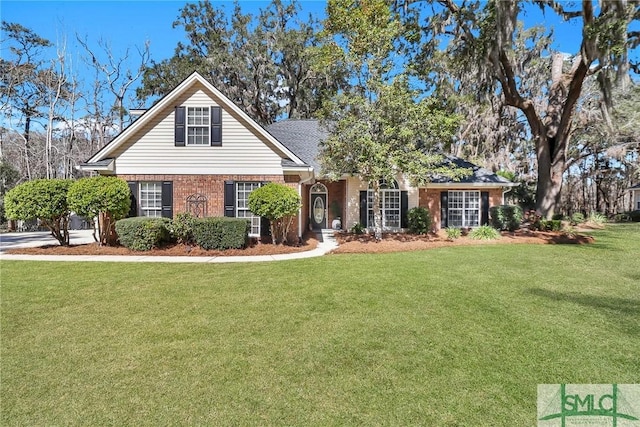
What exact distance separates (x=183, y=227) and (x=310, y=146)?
330 inches

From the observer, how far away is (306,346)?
401 cm

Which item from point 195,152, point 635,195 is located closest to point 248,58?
point 195,152

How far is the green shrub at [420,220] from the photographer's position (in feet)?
50.5

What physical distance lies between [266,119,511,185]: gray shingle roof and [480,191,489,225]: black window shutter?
2.45ft

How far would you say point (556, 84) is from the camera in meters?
17.5

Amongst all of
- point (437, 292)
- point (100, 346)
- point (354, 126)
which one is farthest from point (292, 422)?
point (354, 126)

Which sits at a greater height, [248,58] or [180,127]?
[248,58]

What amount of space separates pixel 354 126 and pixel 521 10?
794 cm

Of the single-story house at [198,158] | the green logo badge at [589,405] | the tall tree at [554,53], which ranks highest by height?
the tall tree at [554,53]

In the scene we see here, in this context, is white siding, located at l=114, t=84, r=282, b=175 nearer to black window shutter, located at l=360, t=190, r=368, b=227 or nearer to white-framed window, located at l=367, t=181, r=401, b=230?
black window shutter, located at l=360, t=190, r=368, b=227

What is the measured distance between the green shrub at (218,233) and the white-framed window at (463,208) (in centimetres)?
1078

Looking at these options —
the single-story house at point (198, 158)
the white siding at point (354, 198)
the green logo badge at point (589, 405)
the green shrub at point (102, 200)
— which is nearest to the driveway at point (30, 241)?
the green shrub at point (102, 200)

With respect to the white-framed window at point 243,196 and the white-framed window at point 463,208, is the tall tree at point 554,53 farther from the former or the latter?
the white-framed window at point 243,196

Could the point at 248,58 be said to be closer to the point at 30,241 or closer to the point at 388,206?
the point at 388,206
